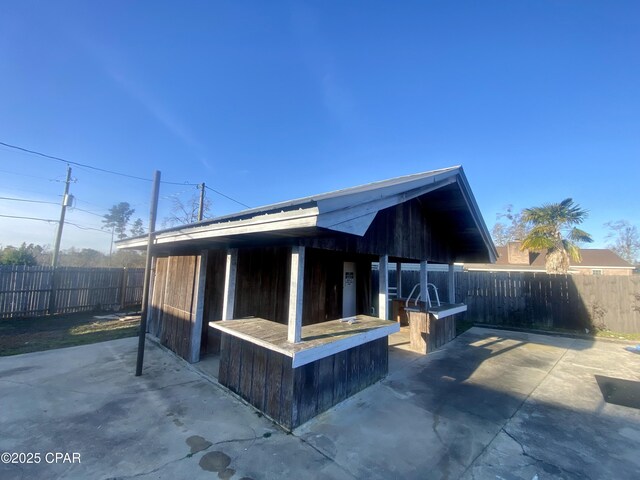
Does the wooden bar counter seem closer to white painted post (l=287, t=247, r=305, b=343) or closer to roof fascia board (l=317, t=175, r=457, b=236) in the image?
white painted post (l=287, t=247, r=305, b=343)

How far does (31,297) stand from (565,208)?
76.4 feet

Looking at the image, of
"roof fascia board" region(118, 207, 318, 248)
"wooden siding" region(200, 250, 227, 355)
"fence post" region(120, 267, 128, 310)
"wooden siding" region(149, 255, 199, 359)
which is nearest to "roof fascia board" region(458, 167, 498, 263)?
"roof fascia board" region(118, 207, 318, 248)

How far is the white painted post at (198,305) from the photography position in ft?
17.2

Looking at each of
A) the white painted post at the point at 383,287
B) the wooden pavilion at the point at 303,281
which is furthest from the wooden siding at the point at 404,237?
the white painted post at the point at 383,287

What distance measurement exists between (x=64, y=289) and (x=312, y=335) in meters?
11.8

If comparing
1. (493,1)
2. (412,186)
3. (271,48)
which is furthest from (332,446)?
(493,1)

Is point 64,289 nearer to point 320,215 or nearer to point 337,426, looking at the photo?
point 337,426

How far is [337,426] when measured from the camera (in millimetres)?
3182

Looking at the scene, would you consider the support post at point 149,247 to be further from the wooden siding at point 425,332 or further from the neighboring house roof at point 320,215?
the wooden siding at point 425,332

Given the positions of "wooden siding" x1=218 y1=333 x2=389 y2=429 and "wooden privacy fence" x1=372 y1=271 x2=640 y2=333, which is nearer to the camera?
"wooden siding" x1=218 y1=333 x2=389 y2=429

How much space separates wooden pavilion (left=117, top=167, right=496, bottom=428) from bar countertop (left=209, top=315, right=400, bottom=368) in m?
0.02

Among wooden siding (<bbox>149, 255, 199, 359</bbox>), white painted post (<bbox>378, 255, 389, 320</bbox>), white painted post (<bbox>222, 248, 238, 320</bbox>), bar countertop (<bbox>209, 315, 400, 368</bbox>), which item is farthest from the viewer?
wooden siding (<bbox>149, 255, 199, 359</bbox>)

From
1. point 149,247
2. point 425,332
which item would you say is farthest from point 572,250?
point 149,247

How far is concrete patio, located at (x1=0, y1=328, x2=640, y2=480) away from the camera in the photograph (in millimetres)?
2469
